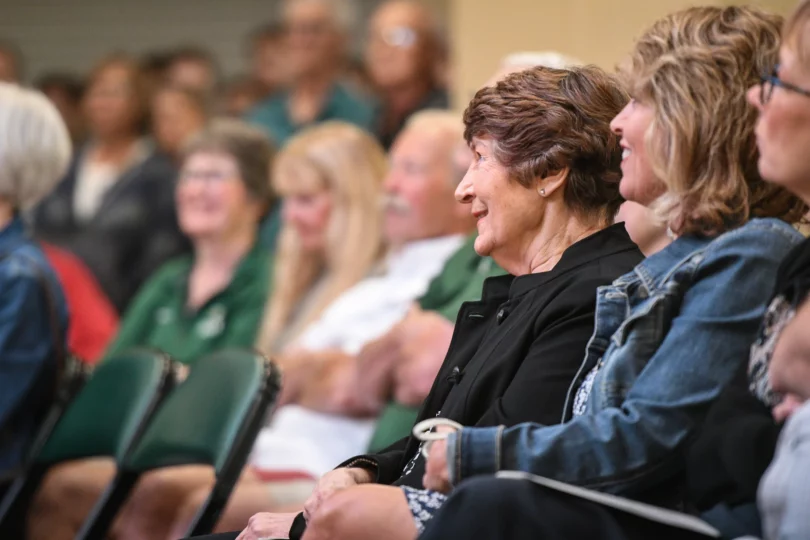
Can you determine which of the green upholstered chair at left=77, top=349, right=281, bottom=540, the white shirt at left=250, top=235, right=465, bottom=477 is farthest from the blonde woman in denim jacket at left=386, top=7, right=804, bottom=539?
the white shirt at left=250, top=235, right=465, bottom=477

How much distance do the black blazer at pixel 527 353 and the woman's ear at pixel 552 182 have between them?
0.31ft

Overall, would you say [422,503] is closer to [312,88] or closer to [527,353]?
[527,353]

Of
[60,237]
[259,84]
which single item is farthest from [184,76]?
[60,237]

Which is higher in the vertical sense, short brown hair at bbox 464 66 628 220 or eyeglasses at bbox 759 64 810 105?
eyeglasses at bbox 759 64 810 105

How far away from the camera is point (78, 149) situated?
6.71 m

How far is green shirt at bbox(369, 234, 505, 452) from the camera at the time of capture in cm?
288

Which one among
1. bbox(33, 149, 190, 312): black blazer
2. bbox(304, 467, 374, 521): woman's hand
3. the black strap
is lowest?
bbox(33, 149, 190, 312): black blazer

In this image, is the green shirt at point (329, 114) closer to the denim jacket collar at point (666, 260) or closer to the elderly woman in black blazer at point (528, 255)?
the elderly woman in black blazer at point (528, 255)

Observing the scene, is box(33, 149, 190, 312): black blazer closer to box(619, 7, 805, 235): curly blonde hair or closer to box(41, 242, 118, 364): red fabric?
box(41, 242, 118, 364): red fabric

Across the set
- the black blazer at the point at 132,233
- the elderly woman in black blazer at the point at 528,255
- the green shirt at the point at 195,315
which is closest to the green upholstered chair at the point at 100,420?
the green shirt at the point at 195,315

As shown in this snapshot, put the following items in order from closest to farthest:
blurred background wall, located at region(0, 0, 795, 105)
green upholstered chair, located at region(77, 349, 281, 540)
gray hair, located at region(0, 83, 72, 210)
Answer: green upholstered chair, located at region(77, 349, 281, 540), gray hair, located at region(0, 83, 72, 210), blurred background wall, located at region(0, 0, 795, 105)

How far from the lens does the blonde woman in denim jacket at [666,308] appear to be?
168 cm

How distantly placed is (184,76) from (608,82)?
5.74 meters

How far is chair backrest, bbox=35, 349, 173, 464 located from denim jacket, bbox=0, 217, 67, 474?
86 millimetres
